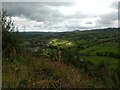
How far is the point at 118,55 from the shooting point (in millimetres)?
3316

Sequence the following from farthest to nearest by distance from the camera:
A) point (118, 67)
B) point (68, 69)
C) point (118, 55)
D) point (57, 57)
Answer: point (57, 57) → point (68, 69) → point (118, 55) → point (118, 67)

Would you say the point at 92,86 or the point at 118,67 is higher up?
the point at 118,67

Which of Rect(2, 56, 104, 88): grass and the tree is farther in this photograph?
the tree

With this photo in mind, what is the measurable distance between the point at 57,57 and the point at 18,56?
1.98 meters

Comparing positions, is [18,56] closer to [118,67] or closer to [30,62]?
[30,62]

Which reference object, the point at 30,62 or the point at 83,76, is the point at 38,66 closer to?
the point at 30,62

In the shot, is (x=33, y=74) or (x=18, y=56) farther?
(x=18, y=56)

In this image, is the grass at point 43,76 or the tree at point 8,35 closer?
the grass at point 43,76

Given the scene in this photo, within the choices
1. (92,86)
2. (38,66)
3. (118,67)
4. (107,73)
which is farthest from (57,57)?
(118,67)

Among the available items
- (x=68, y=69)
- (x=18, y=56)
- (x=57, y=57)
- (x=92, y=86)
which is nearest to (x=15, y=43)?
(x=18, y=56)

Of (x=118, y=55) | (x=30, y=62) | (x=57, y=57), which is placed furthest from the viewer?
(x=30, y=62)

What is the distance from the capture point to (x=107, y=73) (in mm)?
3416

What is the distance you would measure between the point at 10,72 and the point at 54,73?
129cm

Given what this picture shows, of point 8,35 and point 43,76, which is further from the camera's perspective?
point 8,35
